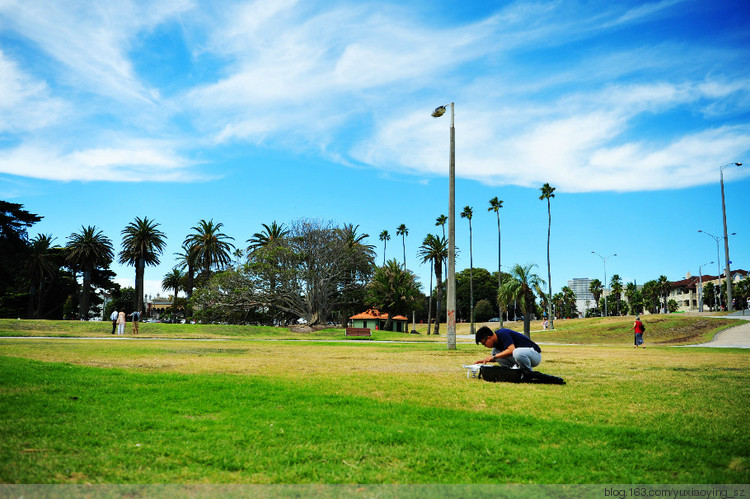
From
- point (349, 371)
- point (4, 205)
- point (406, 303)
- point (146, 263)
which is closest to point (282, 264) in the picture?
point (406, 303)

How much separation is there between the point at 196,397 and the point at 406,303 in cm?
6269

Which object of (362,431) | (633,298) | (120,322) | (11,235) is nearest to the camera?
(362,431)

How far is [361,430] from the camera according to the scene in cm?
530

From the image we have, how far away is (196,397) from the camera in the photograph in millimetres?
7059

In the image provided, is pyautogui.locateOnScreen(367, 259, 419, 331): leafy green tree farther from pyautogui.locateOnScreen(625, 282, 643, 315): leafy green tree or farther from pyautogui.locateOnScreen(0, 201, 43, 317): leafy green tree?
pyautogui.locateOnScreen(625, 282, 643, 315): leafy green tree

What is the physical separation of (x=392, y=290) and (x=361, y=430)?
210 feet

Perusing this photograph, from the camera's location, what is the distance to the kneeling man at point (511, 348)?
30.0ft

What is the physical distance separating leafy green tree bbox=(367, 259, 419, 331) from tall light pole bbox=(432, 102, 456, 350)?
142 feet

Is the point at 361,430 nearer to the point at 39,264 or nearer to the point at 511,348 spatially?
the point at 511,348

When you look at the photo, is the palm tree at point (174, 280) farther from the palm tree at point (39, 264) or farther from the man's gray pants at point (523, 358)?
the man's gray pants at point (523, 358)

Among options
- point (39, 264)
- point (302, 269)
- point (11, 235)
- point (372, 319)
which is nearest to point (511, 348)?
point (302, 269)

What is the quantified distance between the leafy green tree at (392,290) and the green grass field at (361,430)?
190 ft

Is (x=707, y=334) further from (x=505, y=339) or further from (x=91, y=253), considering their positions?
(x=91, y=253)

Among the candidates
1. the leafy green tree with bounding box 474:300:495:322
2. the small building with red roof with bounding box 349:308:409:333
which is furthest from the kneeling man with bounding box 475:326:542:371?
the leafy green tree with bounding box 474:300:495:322
